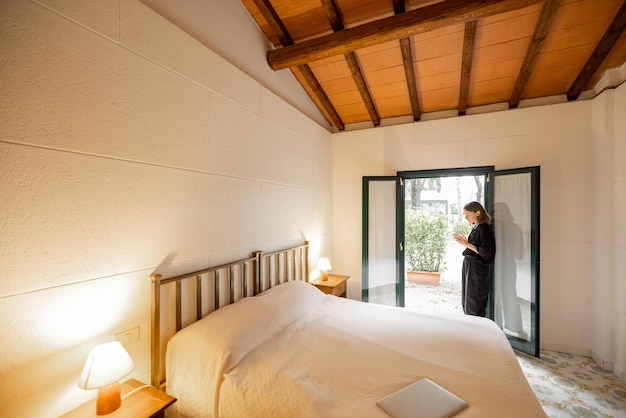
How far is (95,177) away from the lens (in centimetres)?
140

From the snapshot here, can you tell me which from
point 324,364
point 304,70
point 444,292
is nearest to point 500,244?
point 444,292

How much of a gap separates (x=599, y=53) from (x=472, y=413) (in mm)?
3532

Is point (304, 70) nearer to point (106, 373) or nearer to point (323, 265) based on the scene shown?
point (323, 265)

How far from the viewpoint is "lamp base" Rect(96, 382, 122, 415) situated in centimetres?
125

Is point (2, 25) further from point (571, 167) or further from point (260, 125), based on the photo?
point (571, 167)

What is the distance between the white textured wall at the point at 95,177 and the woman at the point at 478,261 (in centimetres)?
271

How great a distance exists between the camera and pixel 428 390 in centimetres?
141

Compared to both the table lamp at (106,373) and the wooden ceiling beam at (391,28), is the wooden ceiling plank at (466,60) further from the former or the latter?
the table lamp at (106,373)

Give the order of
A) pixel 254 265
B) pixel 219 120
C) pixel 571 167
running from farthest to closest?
pixel 571 167 → pixel 254 265 → pixel 219 120

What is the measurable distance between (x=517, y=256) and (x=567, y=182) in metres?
1.04

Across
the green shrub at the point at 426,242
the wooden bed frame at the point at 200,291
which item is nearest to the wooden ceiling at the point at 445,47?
the wooden bed frame at the point at 200,291

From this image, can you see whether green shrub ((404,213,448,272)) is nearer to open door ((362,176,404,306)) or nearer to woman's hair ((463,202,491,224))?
open door ((362,176,404,306))

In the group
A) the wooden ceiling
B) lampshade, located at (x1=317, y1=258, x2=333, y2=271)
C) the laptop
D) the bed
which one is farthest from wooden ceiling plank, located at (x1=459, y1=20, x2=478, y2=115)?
the laptop

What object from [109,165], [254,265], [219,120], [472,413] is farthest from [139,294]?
[472,413]
